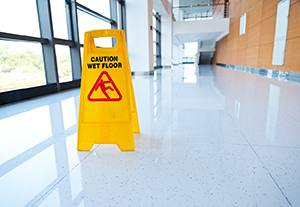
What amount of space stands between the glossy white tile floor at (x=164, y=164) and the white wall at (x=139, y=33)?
21.0 feet

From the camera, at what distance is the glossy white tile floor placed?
924 mm

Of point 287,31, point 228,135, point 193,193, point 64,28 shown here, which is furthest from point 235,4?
point 193,193

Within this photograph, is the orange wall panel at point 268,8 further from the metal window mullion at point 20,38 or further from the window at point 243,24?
the metal window mullion at point 20,38

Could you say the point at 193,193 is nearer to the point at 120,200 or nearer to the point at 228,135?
the point at 120,200

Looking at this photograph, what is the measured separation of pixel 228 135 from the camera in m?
1.65

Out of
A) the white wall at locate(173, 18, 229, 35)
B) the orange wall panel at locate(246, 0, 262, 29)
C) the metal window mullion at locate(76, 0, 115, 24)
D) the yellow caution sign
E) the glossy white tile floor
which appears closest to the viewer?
the glossy white tile floor

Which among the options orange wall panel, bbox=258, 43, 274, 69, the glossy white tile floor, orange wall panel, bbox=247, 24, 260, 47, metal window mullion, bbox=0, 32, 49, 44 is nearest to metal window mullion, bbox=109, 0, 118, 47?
metal window mullion, bbox=0, 32, 49, 44

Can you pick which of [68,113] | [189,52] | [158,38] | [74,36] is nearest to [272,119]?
[68,113]

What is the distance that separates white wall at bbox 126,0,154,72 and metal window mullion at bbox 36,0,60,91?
14.8 feet

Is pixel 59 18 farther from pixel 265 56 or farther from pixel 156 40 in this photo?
pixel 156 40

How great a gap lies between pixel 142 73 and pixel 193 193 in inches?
302

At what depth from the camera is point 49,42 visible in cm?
397

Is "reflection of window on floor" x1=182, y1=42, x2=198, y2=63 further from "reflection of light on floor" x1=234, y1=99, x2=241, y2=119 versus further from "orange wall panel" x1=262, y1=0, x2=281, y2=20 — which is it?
"reflection of light on floor" x1=234, y1=99, x2=241, y2=119

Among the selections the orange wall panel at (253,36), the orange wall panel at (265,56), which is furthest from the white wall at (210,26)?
the orange wall panel at (265,56)
